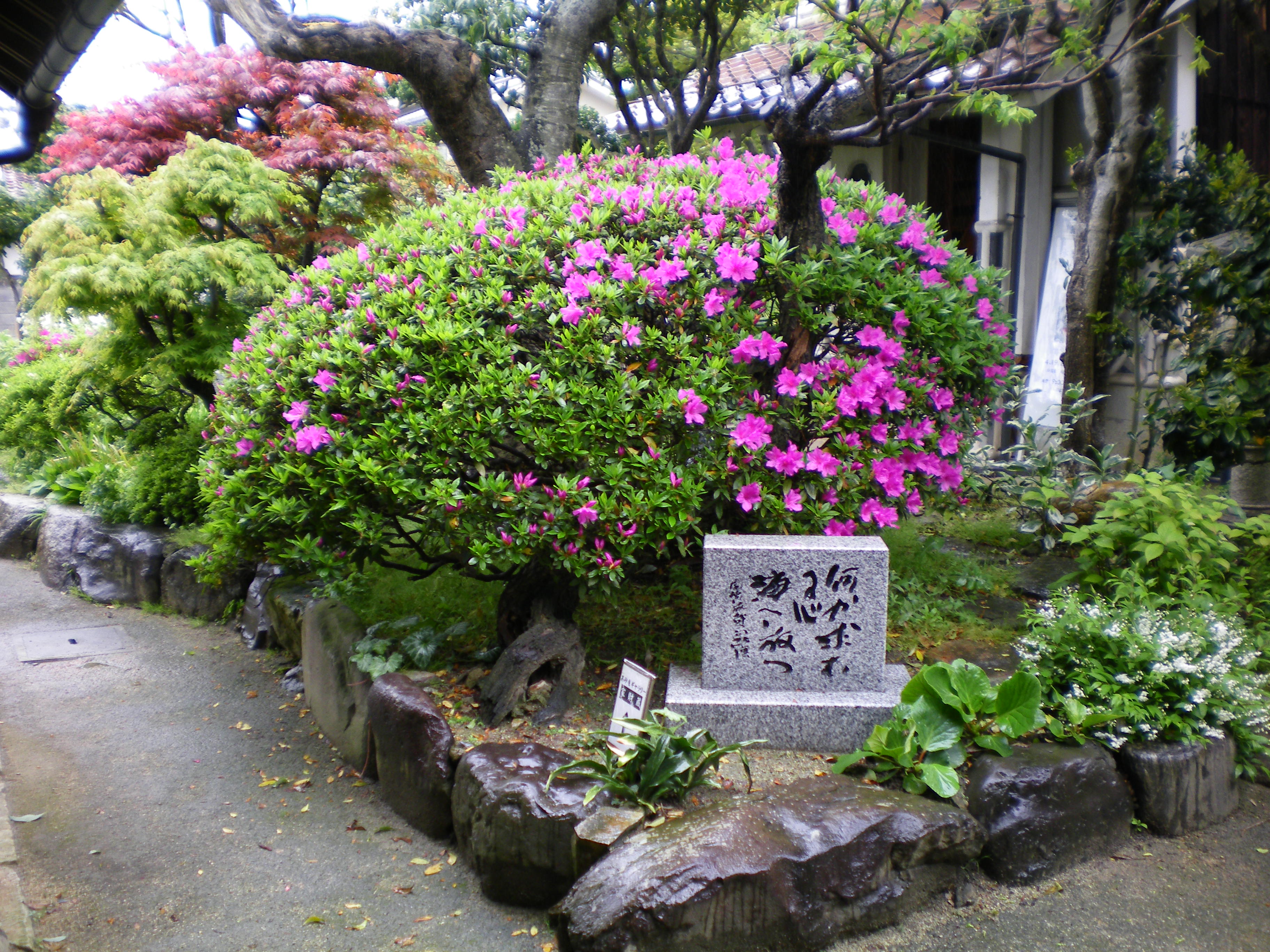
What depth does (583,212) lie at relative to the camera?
13.9 feet

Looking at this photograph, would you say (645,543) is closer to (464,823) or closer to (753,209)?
(464,823)

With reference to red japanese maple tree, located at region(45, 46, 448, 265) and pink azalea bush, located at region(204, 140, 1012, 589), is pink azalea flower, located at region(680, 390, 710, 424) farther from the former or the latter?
red japanese maple tree, located at region(45, 46, 448, 265)

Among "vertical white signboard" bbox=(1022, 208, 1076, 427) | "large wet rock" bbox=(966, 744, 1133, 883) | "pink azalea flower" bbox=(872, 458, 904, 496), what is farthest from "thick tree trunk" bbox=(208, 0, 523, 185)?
"large wet rock" bbox=(966, 744, 1133, 883)

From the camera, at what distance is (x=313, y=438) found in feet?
12.7

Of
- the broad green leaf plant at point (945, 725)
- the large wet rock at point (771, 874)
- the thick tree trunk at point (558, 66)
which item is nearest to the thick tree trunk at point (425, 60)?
the thick tree trunk at point (558, 66)

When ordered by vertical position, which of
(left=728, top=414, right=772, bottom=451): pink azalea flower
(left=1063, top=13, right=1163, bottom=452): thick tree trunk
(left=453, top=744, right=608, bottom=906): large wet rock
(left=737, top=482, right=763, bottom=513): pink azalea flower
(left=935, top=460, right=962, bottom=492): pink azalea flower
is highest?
(left=1063, top=13, right=1163, bottom=452): thick tree trunk

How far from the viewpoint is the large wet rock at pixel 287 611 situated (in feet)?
18.5

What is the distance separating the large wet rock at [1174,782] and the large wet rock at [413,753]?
269 centimetres

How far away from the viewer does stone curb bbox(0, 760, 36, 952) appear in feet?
9.83

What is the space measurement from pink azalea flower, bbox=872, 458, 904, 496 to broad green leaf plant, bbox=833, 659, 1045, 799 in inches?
36.5

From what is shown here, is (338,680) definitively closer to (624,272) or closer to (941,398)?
(624,272)

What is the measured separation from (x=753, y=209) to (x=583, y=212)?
32.8 inches

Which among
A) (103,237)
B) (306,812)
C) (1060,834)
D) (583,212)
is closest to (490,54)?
(103,237)

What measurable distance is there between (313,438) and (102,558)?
459 cm
